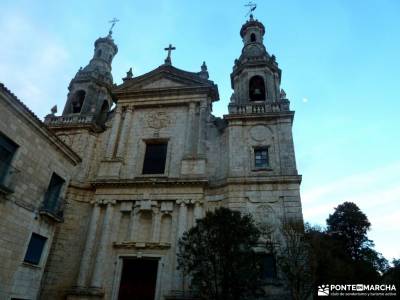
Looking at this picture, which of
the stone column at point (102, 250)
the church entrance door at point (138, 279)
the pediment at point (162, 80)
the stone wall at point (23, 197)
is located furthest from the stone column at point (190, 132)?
the stone wall at point (23, 197)

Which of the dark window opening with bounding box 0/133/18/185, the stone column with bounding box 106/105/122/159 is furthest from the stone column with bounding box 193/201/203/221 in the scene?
the dark window opening with bounding box 0/133/18/185

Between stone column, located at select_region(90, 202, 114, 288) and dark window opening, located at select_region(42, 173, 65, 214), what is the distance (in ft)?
9.44

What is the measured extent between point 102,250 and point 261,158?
9.54m

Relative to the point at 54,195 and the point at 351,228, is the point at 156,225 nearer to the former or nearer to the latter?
the point at 54,195

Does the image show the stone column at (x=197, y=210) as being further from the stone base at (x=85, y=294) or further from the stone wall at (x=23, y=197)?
the stone wall at (x=23, y=197)

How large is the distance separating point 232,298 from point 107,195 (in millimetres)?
9659

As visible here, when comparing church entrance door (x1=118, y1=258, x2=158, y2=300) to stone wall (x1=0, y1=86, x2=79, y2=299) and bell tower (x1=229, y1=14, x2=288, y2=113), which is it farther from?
bell tower (x1=229, y1=14, x2=288, y2=113)

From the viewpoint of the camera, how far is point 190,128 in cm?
1939

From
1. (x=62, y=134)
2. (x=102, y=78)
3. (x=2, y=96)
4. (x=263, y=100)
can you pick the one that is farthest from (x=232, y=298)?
(x=102, y=78)

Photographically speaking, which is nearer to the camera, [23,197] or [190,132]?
[23,197]

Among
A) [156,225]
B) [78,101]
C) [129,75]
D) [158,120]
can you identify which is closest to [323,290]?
[156,225]

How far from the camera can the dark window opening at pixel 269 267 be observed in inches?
547

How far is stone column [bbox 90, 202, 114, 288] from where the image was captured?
49.8 feet

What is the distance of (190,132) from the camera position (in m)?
19.2
